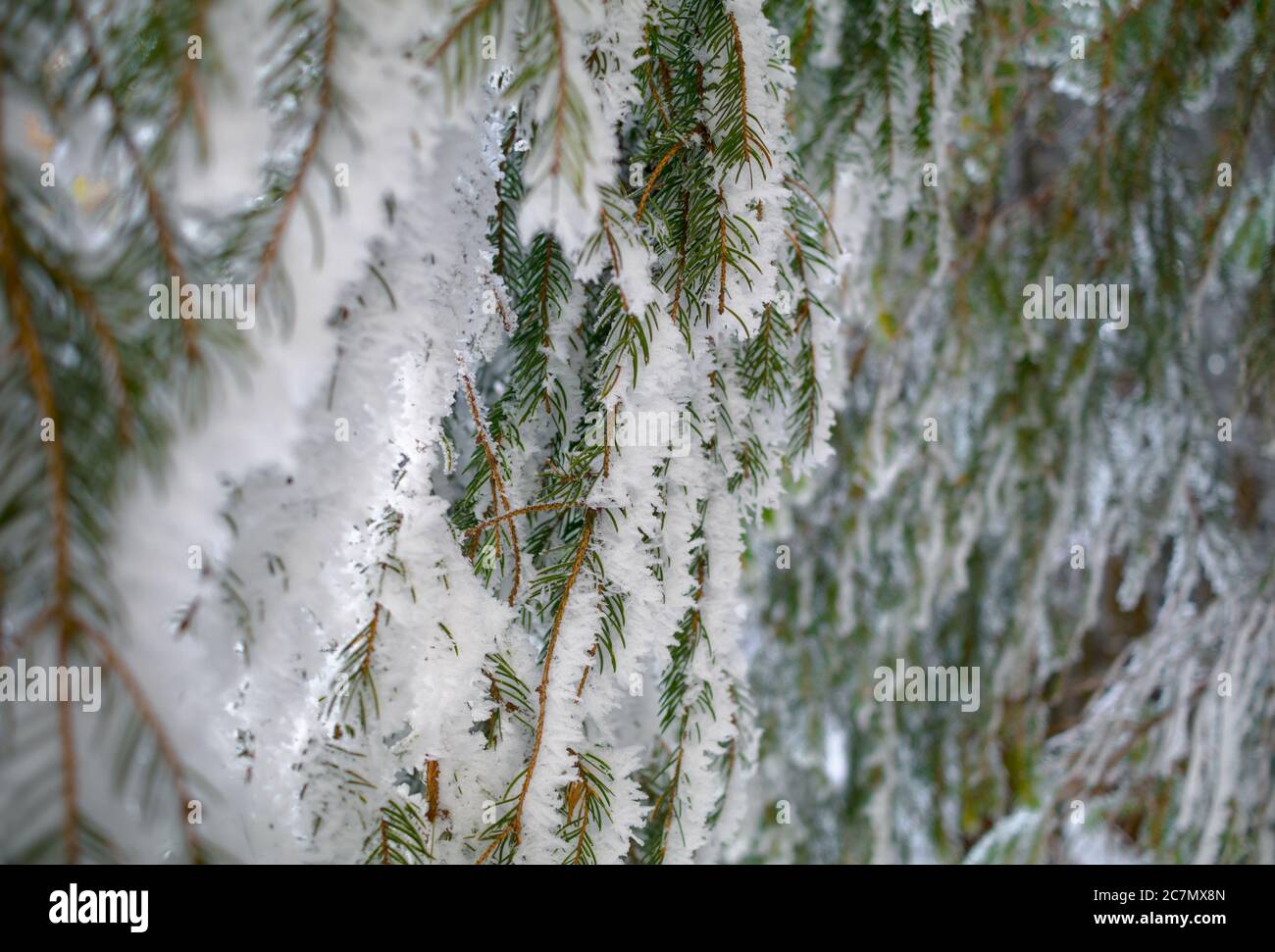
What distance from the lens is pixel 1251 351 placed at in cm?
155

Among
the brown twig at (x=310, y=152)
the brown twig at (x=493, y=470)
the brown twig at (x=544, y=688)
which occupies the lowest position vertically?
the brown twig at (x=544, y=688)

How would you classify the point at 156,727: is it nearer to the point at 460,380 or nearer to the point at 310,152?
the point at 310,152

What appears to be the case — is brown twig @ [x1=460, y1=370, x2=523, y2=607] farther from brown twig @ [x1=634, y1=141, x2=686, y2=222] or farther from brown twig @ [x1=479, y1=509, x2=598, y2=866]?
brown twig @ [x1=634, y1=141, x2=686, y2=222]

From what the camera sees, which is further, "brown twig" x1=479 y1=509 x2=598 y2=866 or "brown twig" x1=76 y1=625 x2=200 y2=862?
"brown twig" x1=479 y1=509 x2=598 y2=866

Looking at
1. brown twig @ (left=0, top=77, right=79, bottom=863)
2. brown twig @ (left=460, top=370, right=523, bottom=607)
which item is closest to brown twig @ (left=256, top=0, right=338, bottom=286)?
brown twig @ (left=0, top=77, right=79, bottom=863)

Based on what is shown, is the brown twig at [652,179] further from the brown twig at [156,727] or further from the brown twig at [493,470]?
the brown twig at [156,727]

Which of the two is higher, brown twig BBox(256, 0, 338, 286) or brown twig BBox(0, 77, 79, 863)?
brown twig BBox(256, 0, 338, 286)

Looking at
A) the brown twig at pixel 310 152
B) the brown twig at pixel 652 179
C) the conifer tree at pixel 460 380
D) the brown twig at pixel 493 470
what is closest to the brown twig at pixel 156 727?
the conifer tree at pixel 460 380

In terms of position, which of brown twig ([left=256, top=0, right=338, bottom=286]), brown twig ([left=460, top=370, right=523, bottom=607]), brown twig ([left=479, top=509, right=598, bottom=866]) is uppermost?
brown twig ([left=256, top=0, right=338, bottom=286])

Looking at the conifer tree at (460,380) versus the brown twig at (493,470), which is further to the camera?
the brown twig at (493,470)

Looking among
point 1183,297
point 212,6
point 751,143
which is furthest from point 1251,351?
point 212,6

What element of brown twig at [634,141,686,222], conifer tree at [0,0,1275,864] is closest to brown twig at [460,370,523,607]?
conifer tree at [0,0,1275,864]
